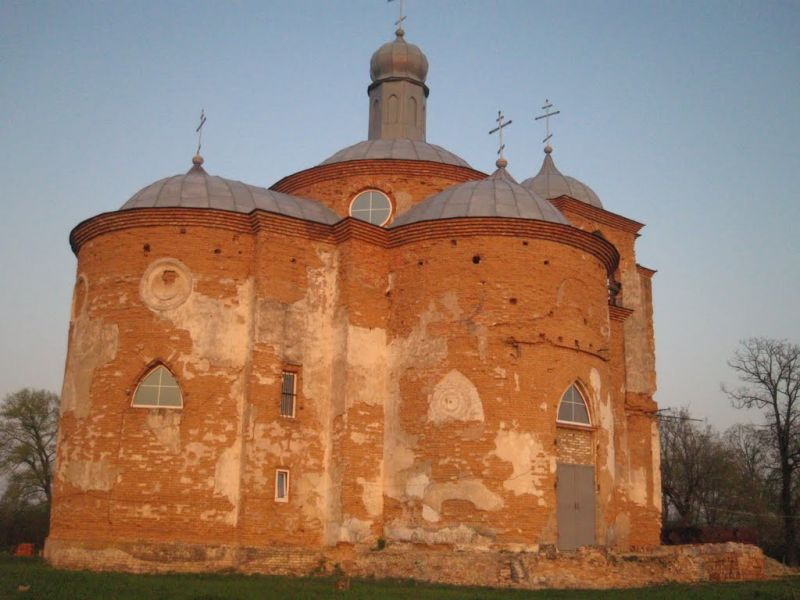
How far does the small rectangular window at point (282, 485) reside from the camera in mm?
16281

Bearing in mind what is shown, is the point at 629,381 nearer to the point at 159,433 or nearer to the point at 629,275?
the point at 629,275

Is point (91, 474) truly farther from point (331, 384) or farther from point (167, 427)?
point (331, 384)

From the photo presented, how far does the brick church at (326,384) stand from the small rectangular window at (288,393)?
0.04m

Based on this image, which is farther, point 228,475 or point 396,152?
point 396,152

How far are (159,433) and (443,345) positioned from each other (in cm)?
539

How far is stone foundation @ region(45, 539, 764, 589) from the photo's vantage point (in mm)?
14789

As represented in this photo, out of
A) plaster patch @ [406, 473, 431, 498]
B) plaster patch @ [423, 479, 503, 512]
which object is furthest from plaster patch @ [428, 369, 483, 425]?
plaster patch @ [423, 479, 503, 512]

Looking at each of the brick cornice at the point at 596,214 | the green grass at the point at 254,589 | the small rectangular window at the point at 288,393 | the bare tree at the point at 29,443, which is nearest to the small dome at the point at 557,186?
the brick cornice at the point at 596,214

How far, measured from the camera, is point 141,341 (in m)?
16.5

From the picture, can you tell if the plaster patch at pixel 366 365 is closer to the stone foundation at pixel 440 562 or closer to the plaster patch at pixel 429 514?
the plaster patch at pixel 429 514

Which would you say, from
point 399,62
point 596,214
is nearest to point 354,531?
point 596,214

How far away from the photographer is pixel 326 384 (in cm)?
1719

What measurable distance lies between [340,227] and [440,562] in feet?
21.8

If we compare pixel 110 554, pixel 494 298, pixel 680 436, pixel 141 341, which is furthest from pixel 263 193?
pixel 680 436
